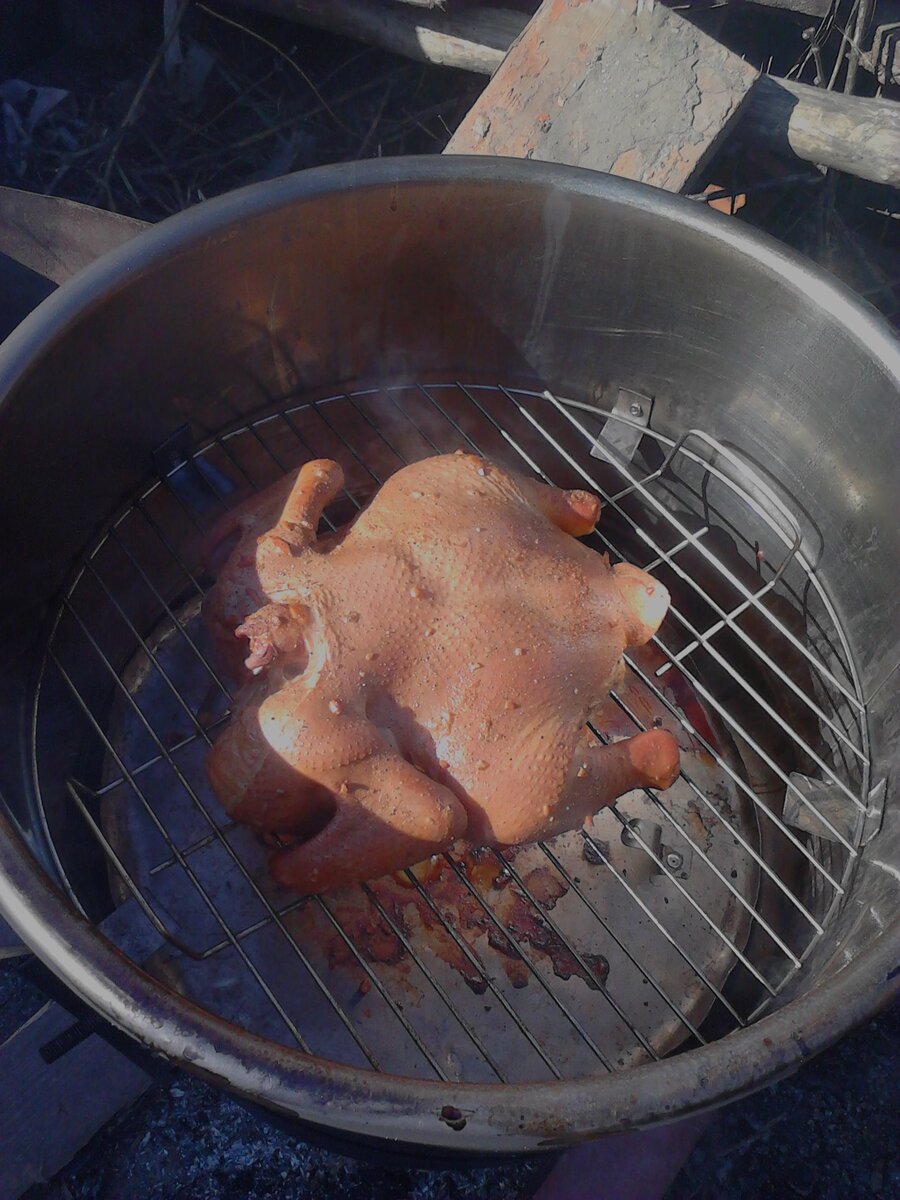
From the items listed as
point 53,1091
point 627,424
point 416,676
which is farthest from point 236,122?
point 53,1091

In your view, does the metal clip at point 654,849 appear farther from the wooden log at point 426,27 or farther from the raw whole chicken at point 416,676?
the wooden log at point 426,27

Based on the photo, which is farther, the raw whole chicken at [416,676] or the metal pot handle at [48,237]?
the metal pot handle at [48,237]

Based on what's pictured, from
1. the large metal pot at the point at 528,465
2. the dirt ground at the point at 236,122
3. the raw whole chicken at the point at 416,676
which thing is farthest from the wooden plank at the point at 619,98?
the raw whole chicken at the point at 416,676

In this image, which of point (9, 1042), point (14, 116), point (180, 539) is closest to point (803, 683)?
point (180, 539)

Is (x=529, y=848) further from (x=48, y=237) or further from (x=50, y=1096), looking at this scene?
(x=48, y=237)

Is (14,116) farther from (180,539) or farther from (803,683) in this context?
(803,683)

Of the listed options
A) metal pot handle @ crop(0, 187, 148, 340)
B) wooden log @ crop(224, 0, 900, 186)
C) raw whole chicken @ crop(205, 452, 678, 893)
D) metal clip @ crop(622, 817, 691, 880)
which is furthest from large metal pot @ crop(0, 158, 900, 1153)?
wooden log @ crop(224, 0, 900, 186)
